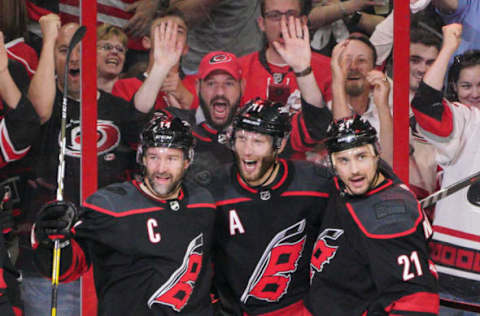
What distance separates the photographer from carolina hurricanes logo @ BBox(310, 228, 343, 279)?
238cm

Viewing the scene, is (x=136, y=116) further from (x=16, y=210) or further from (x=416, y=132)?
(x=416, y=132)

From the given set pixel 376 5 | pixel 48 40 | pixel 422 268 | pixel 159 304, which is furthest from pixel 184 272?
pixel 376 5

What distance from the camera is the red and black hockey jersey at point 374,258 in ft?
6.91

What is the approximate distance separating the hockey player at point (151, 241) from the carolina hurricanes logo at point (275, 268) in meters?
0.23

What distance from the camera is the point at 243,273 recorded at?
8.39 ft

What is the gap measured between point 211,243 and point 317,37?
1352mm

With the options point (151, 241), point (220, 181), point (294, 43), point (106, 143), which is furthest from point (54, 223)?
point (294, 43)

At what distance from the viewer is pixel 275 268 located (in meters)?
2.54

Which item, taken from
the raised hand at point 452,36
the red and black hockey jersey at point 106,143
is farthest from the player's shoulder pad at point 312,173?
the raised hand at point 452,36

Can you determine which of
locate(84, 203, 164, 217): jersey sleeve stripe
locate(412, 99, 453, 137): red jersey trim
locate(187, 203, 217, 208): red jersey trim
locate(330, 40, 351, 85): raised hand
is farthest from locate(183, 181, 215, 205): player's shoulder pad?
locate(412, 99, 453, 137): red jersey trim

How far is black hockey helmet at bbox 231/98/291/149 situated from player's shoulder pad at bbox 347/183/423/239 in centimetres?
44

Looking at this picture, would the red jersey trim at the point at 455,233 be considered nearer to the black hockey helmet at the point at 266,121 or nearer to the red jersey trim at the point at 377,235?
the red jersey trim at the point at 377,235

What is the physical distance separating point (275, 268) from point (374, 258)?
523 mm

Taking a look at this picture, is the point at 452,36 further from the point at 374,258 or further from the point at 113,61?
the point at 113,61
